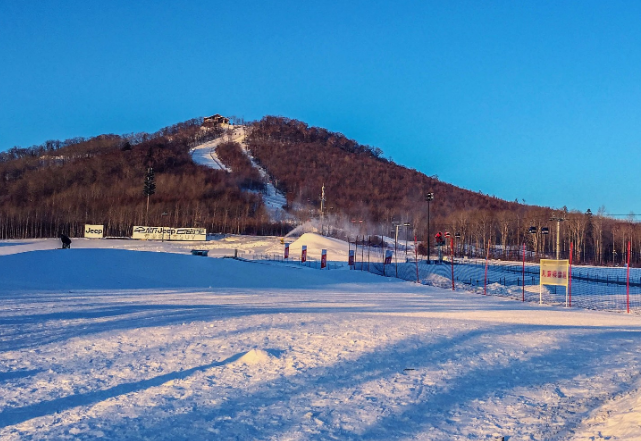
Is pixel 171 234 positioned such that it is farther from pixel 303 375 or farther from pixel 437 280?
pixel 303 375

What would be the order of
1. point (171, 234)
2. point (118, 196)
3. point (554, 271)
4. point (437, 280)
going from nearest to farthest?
point (554, 271), point (437, 280), point (171, 234), point (118, 196)

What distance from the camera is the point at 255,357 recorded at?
696 centimetres

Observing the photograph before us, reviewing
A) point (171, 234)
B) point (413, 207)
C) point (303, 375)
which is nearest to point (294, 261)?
point (171, 234)

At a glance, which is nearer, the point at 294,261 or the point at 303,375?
the point at 303,375

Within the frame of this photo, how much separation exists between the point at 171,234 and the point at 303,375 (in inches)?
2148

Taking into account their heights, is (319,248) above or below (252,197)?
below

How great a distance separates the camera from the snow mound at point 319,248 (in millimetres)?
46375

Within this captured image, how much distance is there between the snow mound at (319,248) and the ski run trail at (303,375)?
33.5 metres

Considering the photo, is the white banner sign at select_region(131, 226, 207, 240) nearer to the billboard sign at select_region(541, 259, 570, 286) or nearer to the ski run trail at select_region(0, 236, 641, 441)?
the billboard sign at select_region(541, 259, 570, 286)

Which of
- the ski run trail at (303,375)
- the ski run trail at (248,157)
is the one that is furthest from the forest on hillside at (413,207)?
the ski run trail at (303,375)

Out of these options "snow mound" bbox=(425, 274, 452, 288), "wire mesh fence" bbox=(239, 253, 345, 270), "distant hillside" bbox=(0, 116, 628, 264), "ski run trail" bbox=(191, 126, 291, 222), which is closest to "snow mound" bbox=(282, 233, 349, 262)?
"wire mesh fence" bbox=(239, 253, 345, 270)

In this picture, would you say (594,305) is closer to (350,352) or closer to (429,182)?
(350,352)

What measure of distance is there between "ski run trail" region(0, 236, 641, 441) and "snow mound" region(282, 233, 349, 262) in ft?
110

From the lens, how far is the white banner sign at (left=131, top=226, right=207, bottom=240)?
58.3 metres
